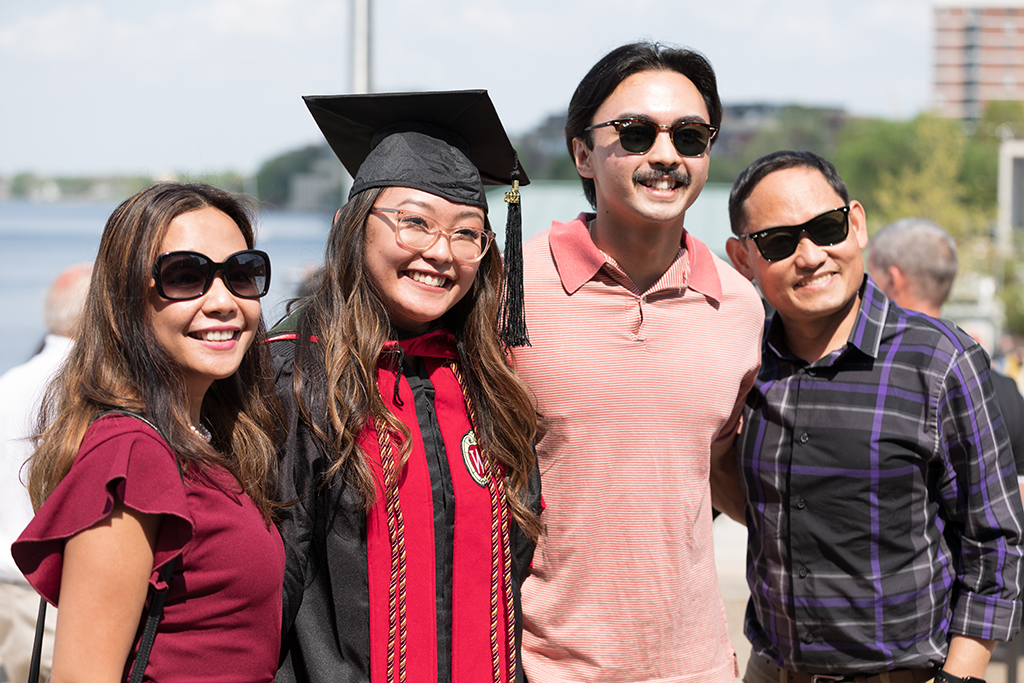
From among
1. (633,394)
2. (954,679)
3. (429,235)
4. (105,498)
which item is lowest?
(954,679)

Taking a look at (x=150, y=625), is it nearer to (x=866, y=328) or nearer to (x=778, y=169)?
(x=866, y=328)

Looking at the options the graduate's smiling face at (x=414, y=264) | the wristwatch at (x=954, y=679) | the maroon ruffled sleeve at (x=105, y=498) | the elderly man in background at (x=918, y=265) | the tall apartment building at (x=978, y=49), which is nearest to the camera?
the maroon ruffled sleeve at (x=105, y=498)

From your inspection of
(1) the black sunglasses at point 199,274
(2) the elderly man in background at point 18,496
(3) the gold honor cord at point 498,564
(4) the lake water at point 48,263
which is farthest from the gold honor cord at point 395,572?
(2) the elderly man in background at point 18,496

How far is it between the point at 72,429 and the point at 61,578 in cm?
30

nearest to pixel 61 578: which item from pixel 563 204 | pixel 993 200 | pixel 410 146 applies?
pixel 410 146

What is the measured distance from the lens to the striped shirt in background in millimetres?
2518

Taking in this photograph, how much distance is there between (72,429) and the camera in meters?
1.81

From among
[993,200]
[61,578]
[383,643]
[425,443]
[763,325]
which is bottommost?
[383,643]

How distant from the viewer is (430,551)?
218 cm

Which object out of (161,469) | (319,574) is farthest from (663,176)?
(161,469)

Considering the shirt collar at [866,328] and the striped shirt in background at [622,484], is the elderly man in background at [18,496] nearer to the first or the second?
the striped shirt in background at [622,484]

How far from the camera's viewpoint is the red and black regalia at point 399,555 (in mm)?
2127

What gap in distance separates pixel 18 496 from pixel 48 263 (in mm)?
28007

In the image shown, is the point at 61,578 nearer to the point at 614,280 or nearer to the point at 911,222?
the point at 614,280
